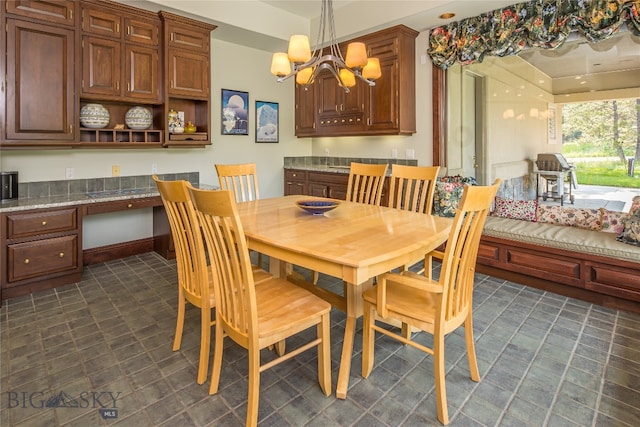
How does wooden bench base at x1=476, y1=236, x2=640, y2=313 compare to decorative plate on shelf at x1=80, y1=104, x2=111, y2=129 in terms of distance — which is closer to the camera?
wooden bench base at x1=476, y1=236, x2=640, y2=313

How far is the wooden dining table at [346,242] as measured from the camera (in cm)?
162

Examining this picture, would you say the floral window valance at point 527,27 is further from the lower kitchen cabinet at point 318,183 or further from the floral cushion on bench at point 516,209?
the lower kitchen cabinet at point 318,183

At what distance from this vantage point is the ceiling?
3236mm

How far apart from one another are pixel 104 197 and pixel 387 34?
359 centimetres

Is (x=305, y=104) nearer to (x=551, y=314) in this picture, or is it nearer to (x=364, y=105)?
(x=364, y=105)

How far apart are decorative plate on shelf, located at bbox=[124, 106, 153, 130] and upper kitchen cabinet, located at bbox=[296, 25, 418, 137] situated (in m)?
2.36

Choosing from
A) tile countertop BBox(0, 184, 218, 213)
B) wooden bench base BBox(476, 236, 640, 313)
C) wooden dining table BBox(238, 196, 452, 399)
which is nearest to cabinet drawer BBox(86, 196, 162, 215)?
tile countertop BBox(0, 184, 218, 213)

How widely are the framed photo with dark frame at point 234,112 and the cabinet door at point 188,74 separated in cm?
64

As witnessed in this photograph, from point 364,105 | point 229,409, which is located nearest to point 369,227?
point 229,409

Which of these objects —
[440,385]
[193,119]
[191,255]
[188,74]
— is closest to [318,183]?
[193,119]

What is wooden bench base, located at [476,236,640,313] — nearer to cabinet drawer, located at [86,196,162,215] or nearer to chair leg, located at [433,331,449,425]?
chair leg, located at [433,331,449,425]

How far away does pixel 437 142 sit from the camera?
4441mm

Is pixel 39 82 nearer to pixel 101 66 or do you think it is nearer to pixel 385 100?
pixel 101 66

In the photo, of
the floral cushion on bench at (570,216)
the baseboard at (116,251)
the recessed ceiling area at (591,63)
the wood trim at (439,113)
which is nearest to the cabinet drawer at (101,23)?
the baseboard at (116,251)
